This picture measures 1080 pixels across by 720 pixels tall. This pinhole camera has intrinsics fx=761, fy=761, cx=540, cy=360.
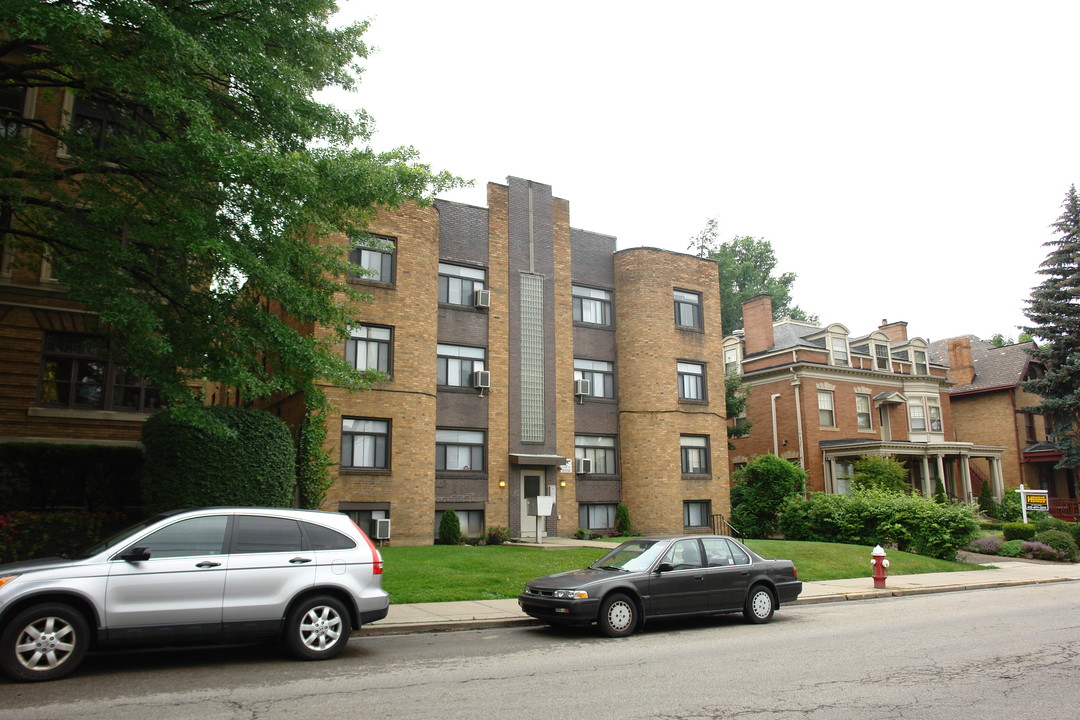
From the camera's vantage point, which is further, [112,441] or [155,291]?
[112,441]

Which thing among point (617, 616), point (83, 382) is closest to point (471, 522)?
point (83, 382)

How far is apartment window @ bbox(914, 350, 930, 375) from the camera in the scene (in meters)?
40.3

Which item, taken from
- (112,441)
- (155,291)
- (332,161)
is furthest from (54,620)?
(112,441)

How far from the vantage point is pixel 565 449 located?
1021 inches

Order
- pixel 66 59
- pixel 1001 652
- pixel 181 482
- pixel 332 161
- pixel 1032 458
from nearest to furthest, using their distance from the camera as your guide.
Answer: pixel 1001 652 → pixel 66 59 → pixel 332 161 → pixel 181 482 → pixel 1032 458

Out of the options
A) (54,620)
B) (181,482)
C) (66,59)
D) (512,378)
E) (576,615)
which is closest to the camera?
(54,620)

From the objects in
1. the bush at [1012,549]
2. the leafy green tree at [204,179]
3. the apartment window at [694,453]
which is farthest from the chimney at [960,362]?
the leafy green tree at [204,179]

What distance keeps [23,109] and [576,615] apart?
2042cm

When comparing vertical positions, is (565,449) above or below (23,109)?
below

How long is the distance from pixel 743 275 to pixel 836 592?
47591 millimetres

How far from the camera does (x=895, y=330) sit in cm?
4288

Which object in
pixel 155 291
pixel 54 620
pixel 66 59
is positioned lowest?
pixel 54 620

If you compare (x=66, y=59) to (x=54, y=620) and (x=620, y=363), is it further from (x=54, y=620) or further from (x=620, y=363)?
(x=620, y=363)

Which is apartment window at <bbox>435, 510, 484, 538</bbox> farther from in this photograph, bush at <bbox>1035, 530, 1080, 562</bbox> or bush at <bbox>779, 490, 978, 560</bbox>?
bush at <bbox>1035, 530, 1080, 562</bbox>
